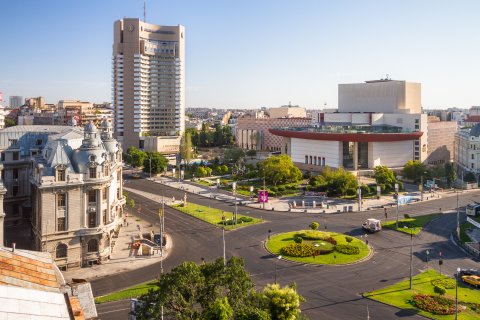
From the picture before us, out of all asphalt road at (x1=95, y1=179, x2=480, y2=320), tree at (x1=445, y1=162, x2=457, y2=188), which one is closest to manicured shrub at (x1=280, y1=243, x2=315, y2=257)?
asphalt road at (x1=95, y1=179, x2=480, y2=320)

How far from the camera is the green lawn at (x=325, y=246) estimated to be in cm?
5478

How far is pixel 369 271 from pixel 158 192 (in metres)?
63.3

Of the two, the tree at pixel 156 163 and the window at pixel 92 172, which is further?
the tree at pixel 156 163

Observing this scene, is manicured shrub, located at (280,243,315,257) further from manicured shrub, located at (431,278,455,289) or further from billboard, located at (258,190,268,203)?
billboard, located at (258,190,268,203)

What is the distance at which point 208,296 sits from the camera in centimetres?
2861

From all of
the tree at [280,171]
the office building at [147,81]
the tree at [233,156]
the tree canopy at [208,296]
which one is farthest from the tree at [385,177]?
the office building at [147,81]

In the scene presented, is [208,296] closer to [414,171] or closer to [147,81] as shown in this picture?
[414,171]

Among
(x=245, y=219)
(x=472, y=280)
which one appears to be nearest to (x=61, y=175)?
(x=245, y=219)

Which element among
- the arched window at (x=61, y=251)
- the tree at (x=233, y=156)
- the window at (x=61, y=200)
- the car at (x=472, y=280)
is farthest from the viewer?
the tree at (x=233, y=156)

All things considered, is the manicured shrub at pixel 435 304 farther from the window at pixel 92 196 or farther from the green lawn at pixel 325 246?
the window at pixel 92 196

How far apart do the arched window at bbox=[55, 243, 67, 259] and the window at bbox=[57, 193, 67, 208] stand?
185 inches

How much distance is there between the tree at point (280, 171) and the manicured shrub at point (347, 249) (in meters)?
47.0

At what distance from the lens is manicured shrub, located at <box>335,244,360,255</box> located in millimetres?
56919

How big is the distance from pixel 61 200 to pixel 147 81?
128 meters
